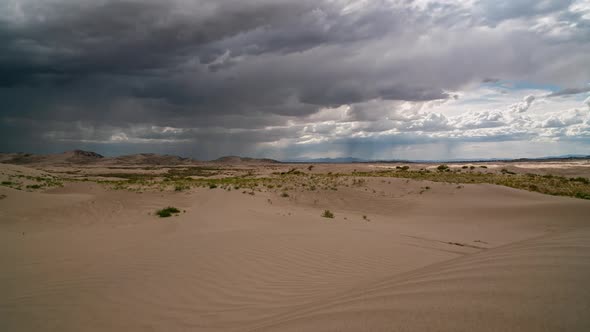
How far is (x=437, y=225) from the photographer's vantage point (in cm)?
1429

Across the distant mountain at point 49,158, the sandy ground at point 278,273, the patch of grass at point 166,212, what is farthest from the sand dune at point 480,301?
the distant mountain at point 49,158

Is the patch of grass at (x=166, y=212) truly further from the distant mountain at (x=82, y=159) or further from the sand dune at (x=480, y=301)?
the distant mountain at (x=82, y=159)

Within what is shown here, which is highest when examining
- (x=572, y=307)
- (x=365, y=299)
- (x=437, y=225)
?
(x=572, y=307)

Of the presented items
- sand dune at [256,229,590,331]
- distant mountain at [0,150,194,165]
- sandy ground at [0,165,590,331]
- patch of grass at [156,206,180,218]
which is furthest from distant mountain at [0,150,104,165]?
sand dune at [256,229,590,331]

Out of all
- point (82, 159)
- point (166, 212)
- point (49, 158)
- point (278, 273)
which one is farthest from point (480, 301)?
point (82, 159)

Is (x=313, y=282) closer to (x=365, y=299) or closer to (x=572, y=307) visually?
(x=365, y=299)

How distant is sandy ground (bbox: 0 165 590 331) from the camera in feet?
9.08

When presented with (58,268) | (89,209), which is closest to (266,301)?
(58,268)

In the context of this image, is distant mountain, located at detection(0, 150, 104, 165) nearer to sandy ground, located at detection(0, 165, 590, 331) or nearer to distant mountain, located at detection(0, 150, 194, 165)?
distant mountain, located at detection(0, 150, 194, 165)

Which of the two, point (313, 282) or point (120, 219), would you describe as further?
point (120, 219)

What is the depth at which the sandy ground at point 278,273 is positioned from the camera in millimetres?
2768

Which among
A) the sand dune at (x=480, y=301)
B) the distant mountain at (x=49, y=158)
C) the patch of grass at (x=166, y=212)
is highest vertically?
the distant mountain at (x=49, y=158)

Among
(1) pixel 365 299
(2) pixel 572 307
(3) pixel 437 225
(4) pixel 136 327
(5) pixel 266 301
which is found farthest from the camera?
(3) pixel 437 225

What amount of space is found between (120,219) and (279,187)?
13117mm
